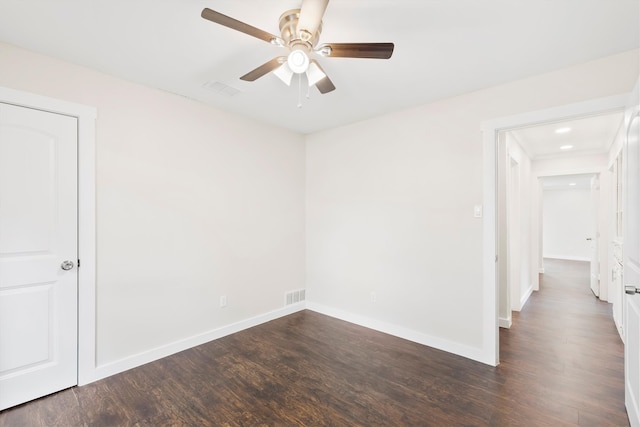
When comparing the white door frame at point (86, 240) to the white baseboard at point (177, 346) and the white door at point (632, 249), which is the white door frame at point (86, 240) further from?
the white door at point (632, 249)

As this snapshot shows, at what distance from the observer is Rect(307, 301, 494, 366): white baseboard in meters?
2.81

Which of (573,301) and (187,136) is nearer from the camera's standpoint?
(187,136)

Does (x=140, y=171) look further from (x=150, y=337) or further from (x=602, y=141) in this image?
(x=602, y=141)

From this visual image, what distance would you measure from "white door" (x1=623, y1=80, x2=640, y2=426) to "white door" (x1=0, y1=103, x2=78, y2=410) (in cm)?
380

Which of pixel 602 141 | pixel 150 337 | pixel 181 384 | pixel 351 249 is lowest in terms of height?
pixel 181 384

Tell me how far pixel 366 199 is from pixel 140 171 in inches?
94.9

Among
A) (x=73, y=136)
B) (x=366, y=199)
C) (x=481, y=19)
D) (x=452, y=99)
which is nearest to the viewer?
(x=481, y=19)

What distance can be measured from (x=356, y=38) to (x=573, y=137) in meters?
4.02

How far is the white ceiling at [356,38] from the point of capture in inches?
66.4

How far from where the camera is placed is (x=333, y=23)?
1808 mm

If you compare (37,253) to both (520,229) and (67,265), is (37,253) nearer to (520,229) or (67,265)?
(67,265)

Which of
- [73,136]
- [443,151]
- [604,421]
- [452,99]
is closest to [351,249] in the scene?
[443,151]

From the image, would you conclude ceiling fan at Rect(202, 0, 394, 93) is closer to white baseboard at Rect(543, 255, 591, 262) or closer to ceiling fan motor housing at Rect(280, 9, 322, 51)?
ceiling fan motor housing at Rect(280, 9, 322, 51)

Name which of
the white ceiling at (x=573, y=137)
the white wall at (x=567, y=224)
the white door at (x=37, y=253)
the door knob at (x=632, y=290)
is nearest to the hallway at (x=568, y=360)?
the door knob at (x=632, y=290)
